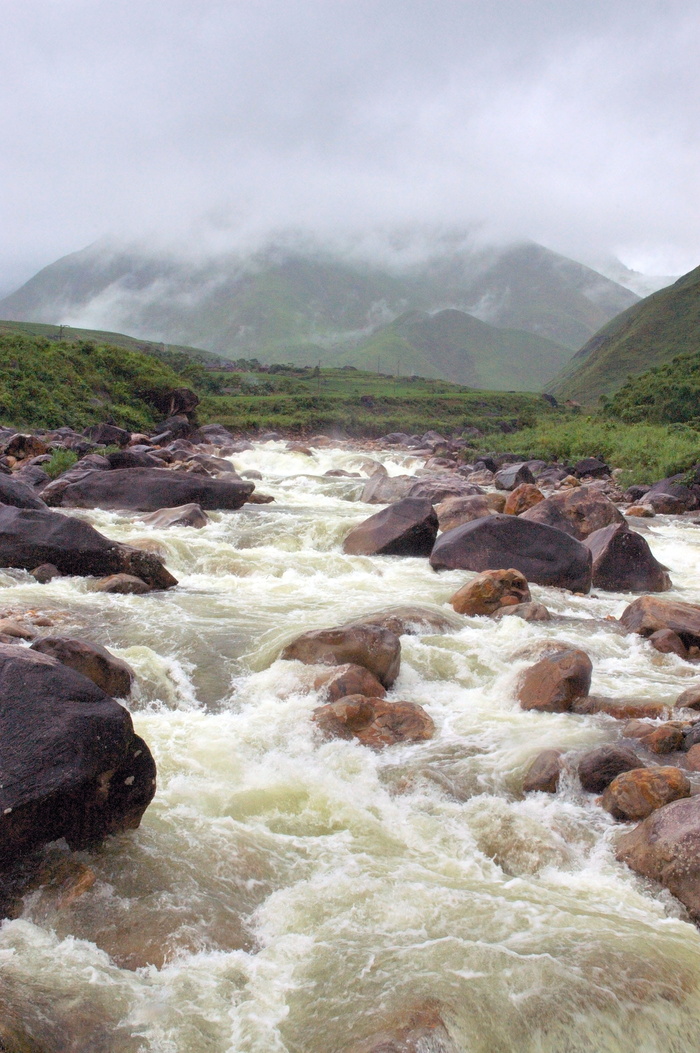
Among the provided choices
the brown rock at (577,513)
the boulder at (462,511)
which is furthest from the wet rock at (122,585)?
the brown rock at (577,513)

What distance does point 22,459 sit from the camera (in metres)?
26.7

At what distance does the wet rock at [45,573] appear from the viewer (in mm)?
12938

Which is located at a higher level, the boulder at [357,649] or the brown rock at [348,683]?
the boulder at [357,649]

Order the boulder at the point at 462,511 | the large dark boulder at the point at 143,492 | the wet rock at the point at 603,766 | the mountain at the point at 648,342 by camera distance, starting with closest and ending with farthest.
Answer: the wet rock at the point at 603,766 < the boulder at the point at 462,511 < the large dark boulder at the point at 143,492 < the mountain at the point at 648,342

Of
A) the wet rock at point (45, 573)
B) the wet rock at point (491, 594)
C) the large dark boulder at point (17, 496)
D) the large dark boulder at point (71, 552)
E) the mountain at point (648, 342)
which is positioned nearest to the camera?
the wet rock at point (491, 594)

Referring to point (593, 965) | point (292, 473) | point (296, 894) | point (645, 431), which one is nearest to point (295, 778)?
point (296, 894)

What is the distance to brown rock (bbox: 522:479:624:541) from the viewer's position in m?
17.5

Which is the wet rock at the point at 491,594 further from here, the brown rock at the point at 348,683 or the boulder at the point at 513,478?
the boulder at the point at 513,478

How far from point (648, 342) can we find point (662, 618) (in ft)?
400

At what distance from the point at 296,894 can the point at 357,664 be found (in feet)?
12.6

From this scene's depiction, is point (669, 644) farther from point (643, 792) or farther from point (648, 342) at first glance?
point (648, 342)

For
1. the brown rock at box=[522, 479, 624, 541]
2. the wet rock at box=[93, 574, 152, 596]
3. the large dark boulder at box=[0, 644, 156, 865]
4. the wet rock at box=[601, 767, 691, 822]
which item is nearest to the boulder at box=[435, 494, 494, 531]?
the brown rock at box=[522, 479, 624, 541]

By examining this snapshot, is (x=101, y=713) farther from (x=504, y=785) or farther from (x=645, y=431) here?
(x=645, y=431)

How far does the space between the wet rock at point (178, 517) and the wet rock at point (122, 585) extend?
204 inches
